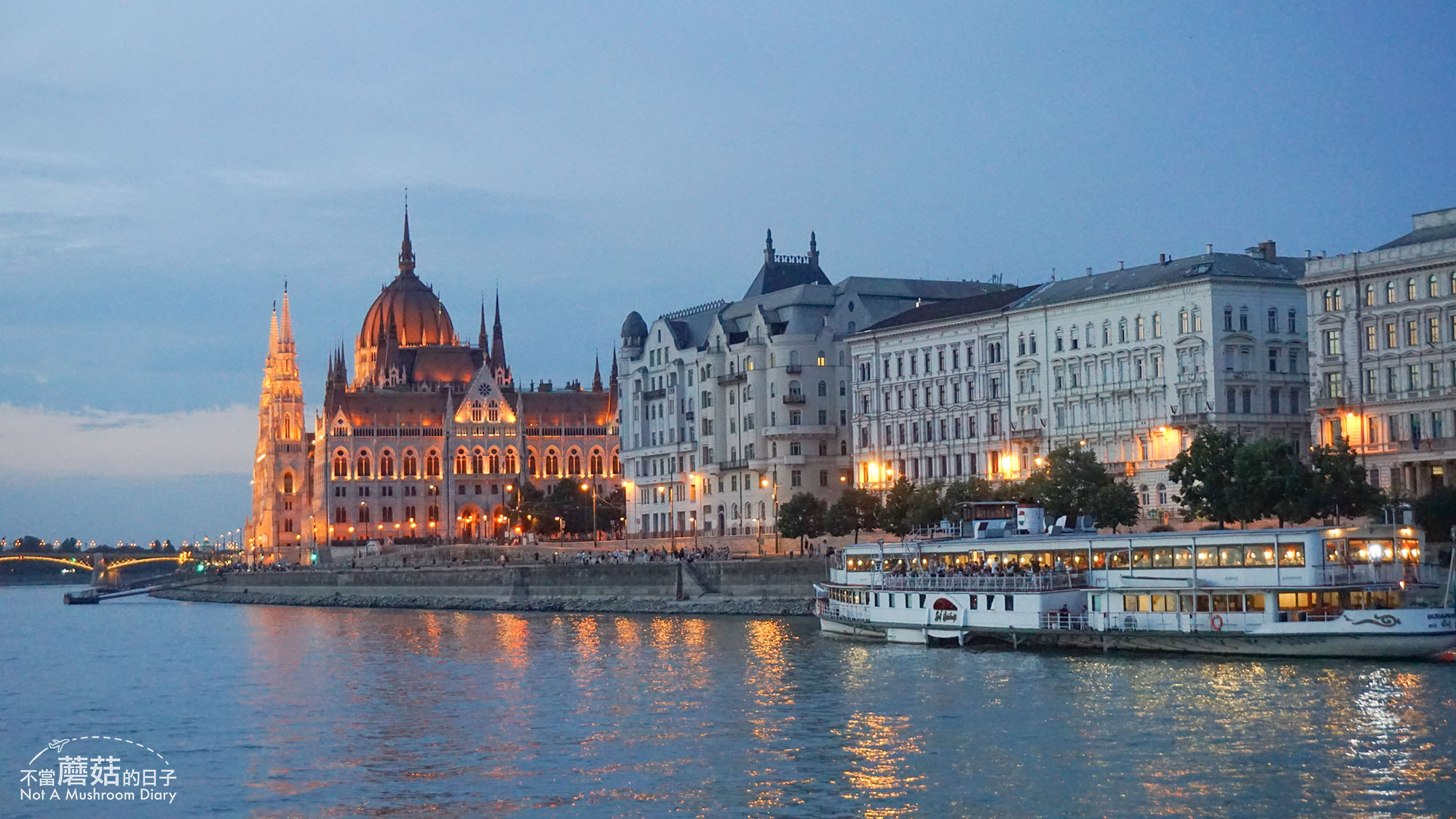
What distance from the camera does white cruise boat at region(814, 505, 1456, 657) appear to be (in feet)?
187

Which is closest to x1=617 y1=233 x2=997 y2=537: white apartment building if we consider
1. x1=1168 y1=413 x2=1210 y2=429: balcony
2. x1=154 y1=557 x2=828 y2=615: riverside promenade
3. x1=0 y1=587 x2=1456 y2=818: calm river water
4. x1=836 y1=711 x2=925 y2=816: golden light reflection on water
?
x1=154 y1=557 x2=828 y2=615: riverside promenade

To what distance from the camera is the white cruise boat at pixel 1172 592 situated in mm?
56938

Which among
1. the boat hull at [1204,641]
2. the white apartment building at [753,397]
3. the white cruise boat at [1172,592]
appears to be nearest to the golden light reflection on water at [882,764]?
the boat hull at [1204,641]

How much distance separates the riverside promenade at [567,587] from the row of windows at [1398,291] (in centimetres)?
2404

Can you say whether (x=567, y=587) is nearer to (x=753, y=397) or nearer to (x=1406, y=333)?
(x=753, y=397)

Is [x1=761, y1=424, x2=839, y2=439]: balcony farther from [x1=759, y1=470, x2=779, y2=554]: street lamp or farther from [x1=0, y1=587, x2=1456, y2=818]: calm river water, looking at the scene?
[x1=0, y1=587, x2=1456, y2=818]: calm river water

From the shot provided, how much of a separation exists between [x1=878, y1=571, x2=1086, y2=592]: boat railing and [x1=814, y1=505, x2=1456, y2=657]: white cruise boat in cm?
5

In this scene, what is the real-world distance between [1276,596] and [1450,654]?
5.04 metres

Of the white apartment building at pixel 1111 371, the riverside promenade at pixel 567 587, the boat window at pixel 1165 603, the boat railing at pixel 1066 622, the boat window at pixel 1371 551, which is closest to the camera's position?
the boat window at pixel 1371 551

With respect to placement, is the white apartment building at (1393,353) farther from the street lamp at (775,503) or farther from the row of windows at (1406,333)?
the street lamp at (775,503)

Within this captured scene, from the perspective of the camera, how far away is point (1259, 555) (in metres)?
59.2

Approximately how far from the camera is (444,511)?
651ft

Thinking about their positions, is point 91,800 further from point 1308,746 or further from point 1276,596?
point 1276,596

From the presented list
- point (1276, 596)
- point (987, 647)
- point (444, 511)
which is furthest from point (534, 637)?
point (444, 511)
